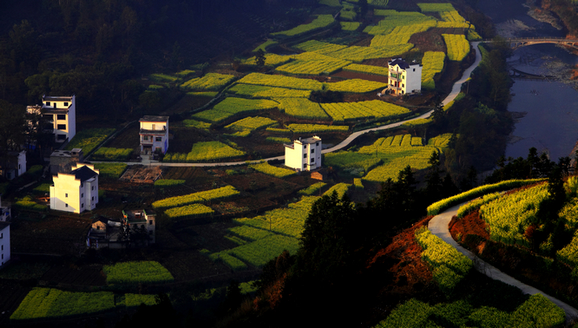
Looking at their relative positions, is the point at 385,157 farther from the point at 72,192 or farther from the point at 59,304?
the point at 59,304

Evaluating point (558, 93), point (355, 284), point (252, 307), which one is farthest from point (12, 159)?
point (558, 93)

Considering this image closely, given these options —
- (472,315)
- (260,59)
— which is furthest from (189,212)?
(260,59)

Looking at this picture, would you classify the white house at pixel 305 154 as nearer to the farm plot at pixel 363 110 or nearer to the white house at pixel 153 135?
the white house at pixel 153 135

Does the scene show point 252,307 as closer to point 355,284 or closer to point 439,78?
point 355,284

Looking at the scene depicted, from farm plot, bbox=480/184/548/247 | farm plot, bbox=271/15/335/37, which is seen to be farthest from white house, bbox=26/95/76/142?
farm plot, bbox=271/15/335/37

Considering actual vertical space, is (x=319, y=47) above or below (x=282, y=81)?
above

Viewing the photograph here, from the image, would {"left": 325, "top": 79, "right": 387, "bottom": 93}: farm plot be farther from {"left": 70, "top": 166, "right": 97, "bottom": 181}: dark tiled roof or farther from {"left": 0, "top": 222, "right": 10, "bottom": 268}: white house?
{"left": 0, "top": 222, "right": 10, "bottom": 268}: white house

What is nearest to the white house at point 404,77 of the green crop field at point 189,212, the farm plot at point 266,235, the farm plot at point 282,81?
the farm plot at point 282,81
